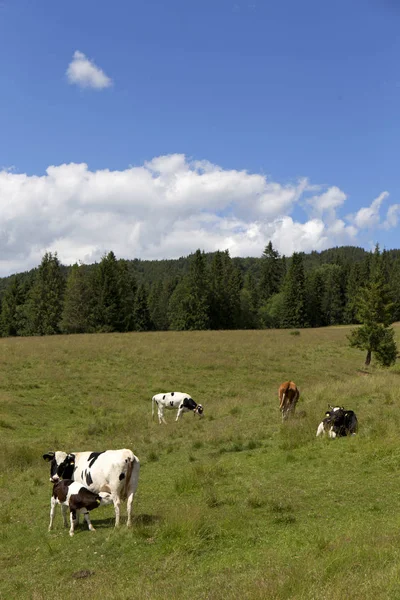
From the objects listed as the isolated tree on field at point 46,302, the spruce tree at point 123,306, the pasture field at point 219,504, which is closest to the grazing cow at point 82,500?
the pasture field at point 219,504

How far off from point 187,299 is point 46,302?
81.6 feet

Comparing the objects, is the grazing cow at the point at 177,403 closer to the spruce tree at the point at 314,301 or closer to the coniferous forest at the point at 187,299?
the coniferous forest at the point at 187,299

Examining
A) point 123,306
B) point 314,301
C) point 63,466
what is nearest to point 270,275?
point 314,301

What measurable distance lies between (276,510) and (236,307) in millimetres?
90745

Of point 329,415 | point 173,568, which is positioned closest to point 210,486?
point 173,568

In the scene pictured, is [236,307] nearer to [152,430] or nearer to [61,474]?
[152,430]

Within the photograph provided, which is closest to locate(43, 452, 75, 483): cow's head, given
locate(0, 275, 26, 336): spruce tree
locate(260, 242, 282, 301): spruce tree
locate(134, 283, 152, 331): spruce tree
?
locate(0, 275, 26, 336): spruce tree

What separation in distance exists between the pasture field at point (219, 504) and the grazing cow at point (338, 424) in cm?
49

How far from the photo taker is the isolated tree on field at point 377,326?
43094 millimetres

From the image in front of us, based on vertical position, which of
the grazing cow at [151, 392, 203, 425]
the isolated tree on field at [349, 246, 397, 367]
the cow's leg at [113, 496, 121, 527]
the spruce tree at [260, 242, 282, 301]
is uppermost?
the spruce tree at [260, 242, 282, 301]

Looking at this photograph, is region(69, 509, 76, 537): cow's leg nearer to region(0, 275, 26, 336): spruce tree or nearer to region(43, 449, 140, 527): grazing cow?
region(43, 449, 140, 527): grazing cow

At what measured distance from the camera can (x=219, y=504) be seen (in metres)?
10.5

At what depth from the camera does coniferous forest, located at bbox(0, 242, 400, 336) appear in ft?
248

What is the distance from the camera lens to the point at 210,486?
11.7m
